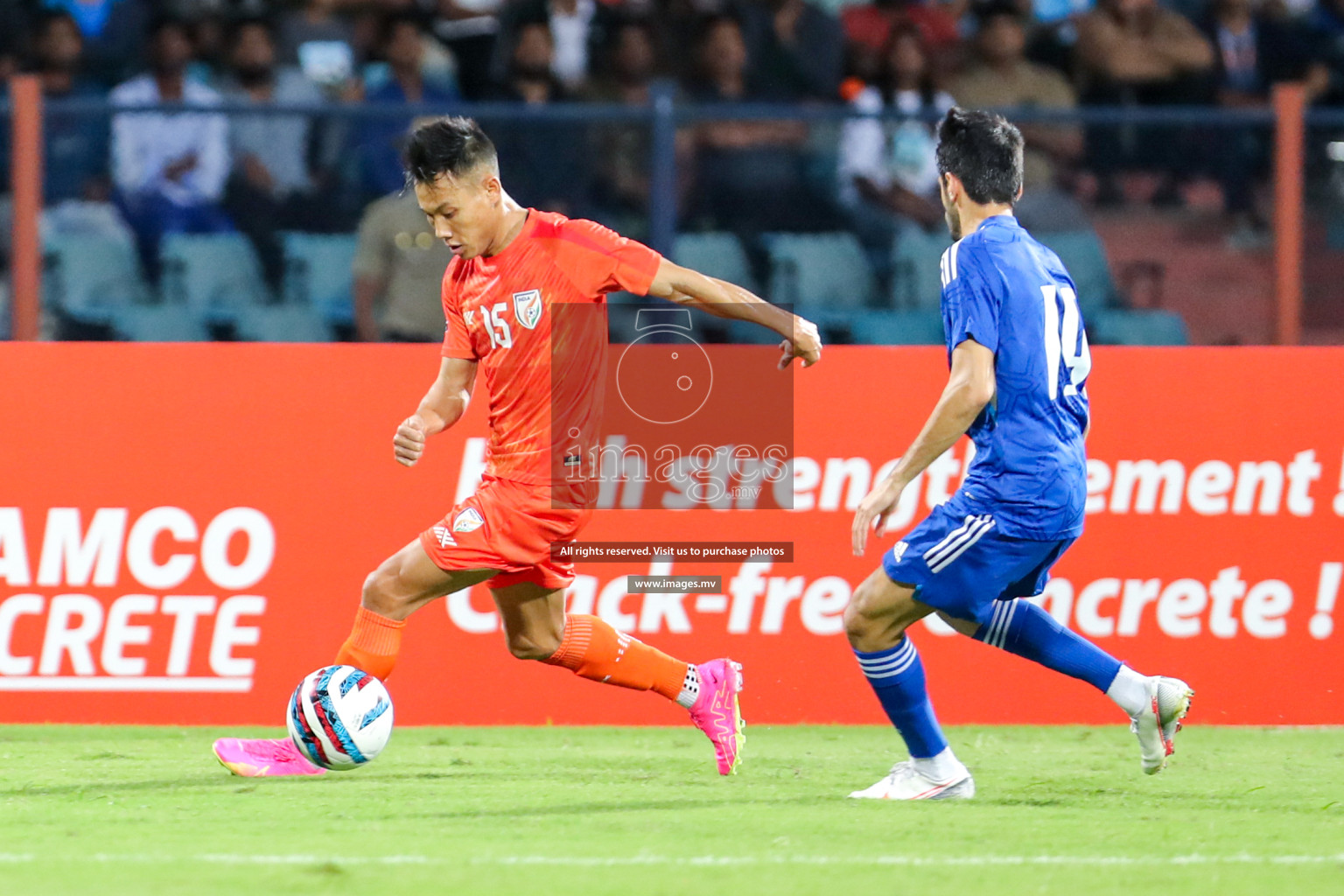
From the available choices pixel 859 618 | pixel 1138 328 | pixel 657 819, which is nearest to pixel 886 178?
pixel 1138 328

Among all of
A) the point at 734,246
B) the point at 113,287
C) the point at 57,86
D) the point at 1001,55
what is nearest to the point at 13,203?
the point at 113,287

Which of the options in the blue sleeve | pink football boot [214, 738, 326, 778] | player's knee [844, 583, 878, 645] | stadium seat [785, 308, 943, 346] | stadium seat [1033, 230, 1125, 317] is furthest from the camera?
stadium seat [1033, 230, 1125, 317]

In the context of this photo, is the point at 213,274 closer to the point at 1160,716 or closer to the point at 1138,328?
the point at 1138,328

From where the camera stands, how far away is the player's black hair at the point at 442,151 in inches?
224

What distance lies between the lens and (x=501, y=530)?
5816 millimetres

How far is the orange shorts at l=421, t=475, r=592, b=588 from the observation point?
19.1ft

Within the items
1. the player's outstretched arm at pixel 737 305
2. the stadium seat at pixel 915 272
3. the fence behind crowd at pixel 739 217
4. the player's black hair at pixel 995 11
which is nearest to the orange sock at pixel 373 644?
the player's outstretched arm at pixel 737 305

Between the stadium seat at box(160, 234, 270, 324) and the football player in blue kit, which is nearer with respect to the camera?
the football player in blue kit

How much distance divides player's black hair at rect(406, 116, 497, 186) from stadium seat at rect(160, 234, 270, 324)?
3915mm

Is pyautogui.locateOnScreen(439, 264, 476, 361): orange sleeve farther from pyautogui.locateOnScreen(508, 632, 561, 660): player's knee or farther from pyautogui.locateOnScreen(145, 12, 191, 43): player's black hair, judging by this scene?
pyautogui.locateOnScreen(145, 12, 191, 43): player's black hair

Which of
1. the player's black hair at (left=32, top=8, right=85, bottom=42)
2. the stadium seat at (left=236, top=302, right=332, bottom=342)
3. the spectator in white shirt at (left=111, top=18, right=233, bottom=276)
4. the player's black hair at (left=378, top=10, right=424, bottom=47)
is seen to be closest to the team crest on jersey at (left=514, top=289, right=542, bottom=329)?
the stadium seat at (left=236, top=302, right=332, bottom=342)

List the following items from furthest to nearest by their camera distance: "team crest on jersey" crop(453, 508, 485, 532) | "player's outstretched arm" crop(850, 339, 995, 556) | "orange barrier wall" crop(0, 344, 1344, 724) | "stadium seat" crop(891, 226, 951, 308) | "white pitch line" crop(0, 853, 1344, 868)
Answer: "stadium seat" crop(891, 226, 951, 308)
"orange barrier wall" crop(0, 344, 1344, 724)
"team crest on jersey" crop(453, 508, 485, 532)
"player's outstretched arm" crop(850, 339, 995, 556)
"white pitch line" crop(0, 853, 1344, 868)

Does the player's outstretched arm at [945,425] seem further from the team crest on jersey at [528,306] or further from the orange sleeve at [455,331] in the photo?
the orange sleeve at [455,331]

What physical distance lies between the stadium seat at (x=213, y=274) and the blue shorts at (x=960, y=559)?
4930mm
